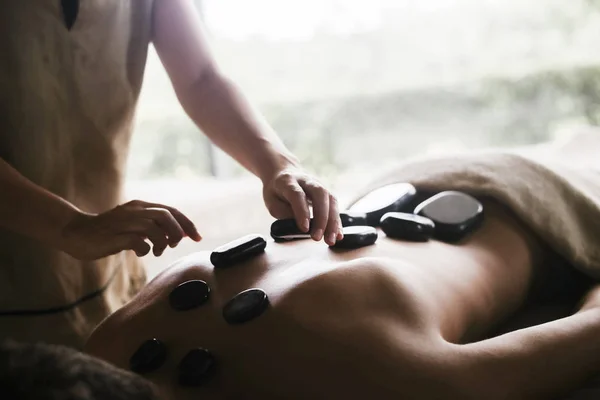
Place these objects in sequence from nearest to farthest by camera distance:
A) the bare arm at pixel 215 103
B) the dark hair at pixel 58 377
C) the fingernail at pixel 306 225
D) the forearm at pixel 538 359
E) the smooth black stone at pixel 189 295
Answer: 1. the dark hair at pixel 58 377
2. the forearm at pixel 538 359
3. the smooth black stone at pixel 189 295
4. the fingernail at pixel 306 225
5. the bare arm at pixel 215 103

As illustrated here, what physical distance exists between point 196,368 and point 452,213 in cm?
40

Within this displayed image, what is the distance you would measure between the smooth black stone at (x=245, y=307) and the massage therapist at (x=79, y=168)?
0.10 metres

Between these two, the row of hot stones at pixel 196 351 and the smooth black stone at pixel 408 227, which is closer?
the row of hot stones at pixel 196 351

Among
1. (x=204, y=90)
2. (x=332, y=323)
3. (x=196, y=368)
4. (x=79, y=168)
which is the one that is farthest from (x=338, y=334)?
(x=204, y=90)

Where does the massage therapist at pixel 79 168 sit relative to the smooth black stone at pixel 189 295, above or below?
above

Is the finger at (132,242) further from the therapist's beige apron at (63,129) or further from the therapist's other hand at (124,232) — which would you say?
the therapist's beige apron at (63,129)

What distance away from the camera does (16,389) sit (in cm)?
43

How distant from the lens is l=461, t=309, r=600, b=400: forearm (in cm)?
58

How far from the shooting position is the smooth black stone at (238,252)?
0.75m

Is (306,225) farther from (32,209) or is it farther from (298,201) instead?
(32,209)

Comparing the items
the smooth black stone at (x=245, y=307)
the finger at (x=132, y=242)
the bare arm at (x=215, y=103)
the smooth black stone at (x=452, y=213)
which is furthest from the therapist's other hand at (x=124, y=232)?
the smooth black stone at (x=452, y=213)

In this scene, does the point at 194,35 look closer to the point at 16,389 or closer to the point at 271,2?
the point at 16,389

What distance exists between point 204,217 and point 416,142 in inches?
50.3

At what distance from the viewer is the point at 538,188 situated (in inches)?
35.5
